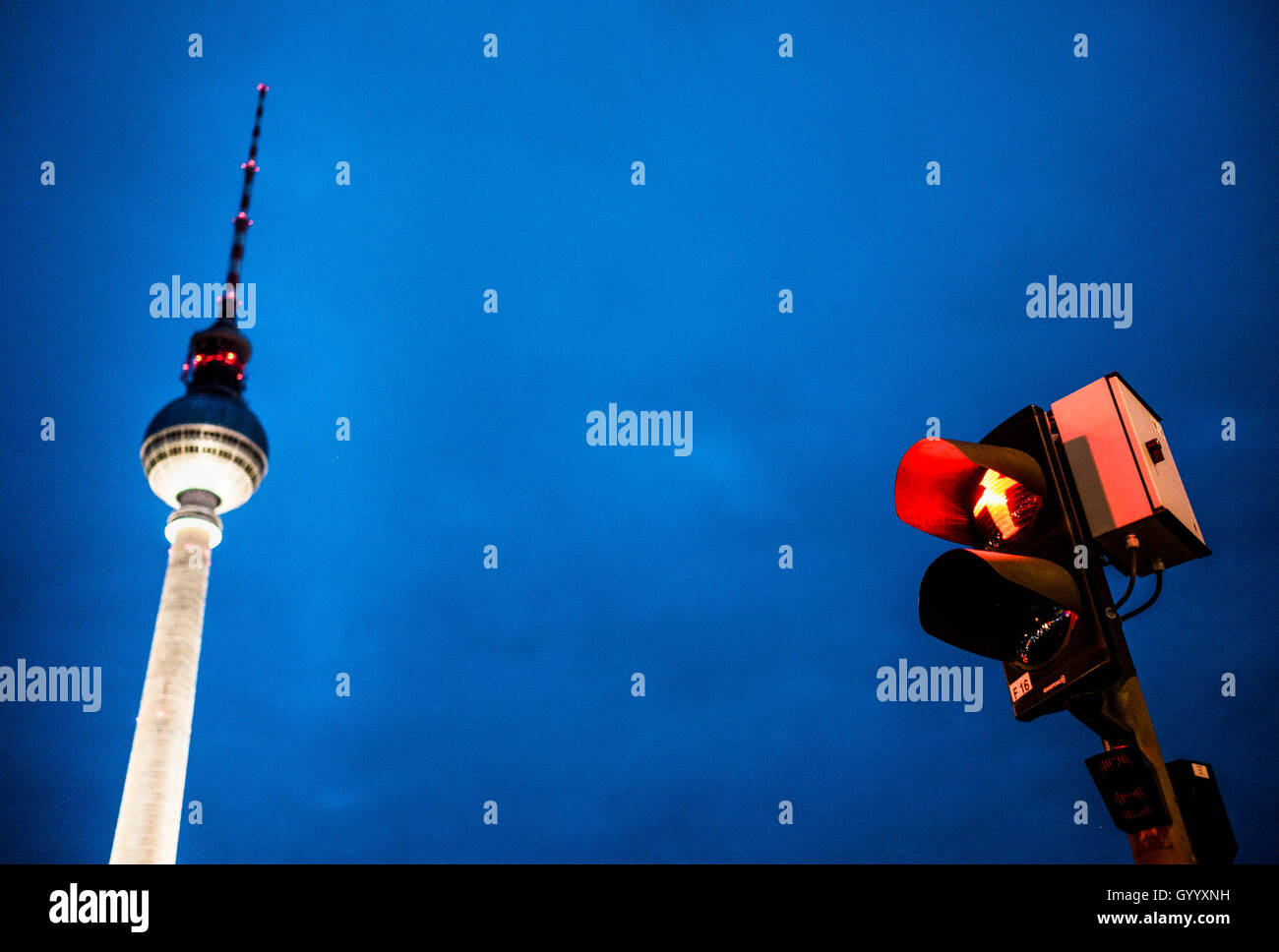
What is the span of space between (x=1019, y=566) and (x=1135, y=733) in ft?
2.63

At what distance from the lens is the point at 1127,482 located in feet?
13.3

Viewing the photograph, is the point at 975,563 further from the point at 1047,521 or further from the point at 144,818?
the point at 144,818

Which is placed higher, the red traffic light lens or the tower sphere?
the tower sphere

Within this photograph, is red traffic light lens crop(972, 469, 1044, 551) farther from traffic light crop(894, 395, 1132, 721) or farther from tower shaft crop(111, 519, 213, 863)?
tower shaft crop(111, 519, 213, 863)

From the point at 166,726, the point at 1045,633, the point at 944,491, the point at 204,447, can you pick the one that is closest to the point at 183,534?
the point at 204,447

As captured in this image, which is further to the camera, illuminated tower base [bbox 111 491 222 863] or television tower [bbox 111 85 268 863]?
television tower [bbox 111 85 268 863]

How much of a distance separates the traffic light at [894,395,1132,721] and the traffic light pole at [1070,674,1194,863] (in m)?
0.09

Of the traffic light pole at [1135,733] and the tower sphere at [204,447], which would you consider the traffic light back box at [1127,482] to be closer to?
the traffic light pole at [1135,733]

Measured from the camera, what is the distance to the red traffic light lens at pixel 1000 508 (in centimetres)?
444

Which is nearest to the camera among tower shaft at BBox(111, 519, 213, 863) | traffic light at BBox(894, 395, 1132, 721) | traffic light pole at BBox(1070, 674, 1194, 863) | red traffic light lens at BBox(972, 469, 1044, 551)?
traffic light pole at BBox(1070, 674, 1194, 863)

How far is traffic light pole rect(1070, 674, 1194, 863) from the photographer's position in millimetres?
3598

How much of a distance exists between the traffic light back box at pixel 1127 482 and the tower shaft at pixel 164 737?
6276cm

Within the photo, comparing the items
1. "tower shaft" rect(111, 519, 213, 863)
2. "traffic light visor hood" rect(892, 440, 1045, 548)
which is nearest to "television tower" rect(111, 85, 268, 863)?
"tower shaft" rect(111, 519, 213, 863)
